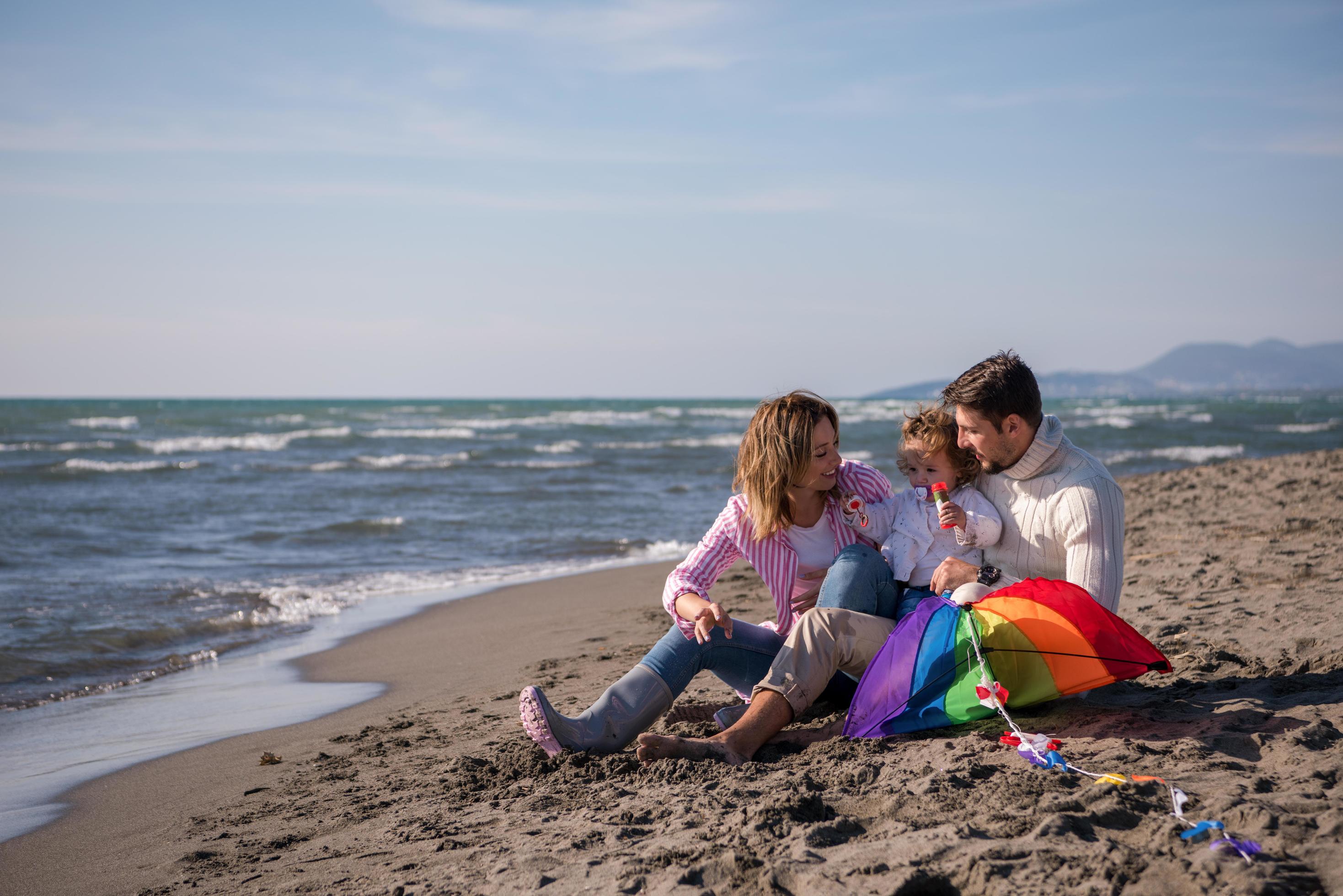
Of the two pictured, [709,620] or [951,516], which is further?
[951,516]

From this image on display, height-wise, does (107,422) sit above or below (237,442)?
above

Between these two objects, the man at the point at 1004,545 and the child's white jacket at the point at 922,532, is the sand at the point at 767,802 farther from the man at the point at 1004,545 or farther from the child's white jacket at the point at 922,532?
the child's white jacket at the point at 922,532

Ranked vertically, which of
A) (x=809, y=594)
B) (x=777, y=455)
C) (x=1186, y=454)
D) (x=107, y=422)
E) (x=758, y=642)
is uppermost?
(x=107, y=422)

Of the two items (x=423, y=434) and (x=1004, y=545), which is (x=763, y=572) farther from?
(x=423, y=434)

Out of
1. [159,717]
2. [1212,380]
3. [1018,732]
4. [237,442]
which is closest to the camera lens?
[1018,732]

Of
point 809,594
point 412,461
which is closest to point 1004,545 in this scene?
point 809,594

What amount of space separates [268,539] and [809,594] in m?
8.42

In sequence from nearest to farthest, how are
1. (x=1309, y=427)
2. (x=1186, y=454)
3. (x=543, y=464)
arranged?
(x=543, y=464), (x=1186, y=454), (x=1309, y=427)

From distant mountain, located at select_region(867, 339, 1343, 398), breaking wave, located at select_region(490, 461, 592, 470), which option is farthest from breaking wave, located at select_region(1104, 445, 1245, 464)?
distant mountain, located at select_region(867, 339, 1343, 398)

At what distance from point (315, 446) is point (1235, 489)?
22.2 m

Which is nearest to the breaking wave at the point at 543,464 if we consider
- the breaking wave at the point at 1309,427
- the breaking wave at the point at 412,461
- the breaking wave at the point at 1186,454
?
the breaking wave at the point at 412,461

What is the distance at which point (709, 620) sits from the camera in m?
3.06

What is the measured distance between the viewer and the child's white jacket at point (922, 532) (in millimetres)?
3285

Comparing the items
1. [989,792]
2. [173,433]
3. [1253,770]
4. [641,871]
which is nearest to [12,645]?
[641,871]
